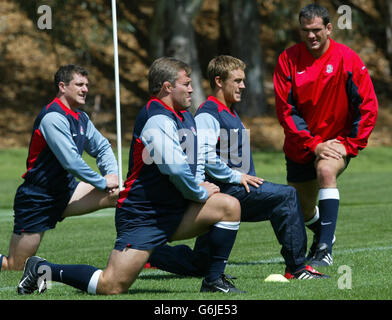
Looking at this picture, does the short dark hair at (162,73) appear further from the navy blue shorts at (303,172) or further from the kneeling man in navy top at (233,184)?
the navy blue shorts at (303,172)

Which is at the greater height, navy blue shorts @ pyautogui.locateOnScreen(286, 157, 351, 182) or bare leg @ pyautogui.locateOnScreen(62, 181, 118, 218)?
navy blue shorts @ pyautogui.locateOnScreen(286, 157, 351, 182)

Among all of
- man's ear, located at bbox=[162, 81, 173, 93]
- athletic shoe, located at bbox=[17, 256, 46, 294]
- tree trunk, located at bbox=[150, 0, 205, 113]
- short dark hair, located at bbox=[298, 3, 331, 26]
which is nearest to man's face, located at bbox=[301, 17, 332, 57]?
short dark hair, located at bbox=[298, 3, 331, 26]

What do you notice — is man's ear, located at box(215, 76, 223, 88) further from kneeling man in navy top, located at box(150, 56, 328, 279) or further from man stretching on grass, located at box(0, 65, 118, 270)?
man stretching on grass, located at box(0, 65, 118, 270)

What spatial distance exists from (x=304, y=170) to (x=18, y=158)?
17397mm

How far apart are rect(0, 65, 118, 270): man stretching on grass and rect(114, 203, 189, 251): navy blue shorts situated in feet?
6.29

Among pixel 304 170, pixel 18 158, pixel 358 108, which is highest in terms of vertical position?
pixel 358 108

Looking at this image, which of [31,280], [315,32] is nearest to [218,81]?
[315,32]

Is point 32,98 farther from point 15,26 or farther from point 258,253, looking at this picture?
point 258,253

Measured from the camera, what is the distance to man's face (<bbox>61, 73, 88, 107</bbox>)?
8.60 metres

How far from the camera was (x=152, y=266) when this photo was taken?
7.86 metres

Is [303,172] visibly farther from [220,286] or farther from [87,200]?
[220,286]

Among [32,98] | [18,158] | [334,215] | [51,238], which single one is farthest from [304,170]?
[32,98]

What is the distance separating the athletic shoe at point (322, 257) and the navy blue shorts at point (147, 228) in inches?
77.0

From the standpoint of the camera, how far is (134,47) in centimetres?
3344
